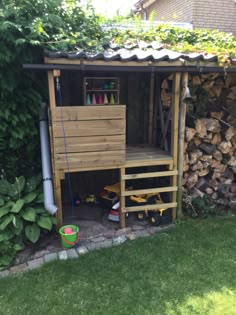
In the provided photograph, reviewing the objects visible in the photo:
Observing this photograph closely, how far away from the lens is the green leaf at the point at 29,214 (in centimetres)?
356

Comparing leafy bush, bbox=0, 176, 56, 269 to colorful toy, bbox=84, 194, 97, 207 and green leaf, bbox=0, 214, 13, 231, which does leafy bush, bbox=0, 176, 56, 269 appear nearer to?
green leaf, bbox=0, 214, 13, 231

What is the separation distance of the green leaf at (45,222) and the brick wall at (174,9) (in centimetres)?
675

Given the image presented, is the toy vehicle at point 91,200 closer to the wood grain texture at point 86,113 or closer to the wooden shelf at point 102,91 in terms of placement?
the wooden shelf at point 102,91

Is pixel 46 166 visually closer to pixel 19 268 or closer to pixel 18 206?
pixel 18 206

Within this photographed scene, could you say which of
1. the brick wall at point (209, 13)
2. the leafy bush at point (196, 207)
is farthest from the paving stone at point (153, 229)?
the brick wall at point (209, 13)

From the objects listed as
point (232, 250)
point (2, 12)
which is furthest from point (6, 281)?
point (2, 12)

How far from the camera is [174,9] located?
9.73 m

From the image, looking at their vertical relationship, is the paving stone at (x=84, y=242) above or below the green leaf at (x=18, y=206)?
below

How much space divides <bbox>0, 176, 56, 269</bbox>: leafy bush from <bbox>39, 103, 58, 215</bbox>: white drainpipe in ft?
0.39

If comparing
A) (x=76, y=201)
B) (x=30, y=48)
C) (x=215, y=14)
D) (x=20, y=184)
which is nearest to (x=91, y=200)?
(x=76, y=201)

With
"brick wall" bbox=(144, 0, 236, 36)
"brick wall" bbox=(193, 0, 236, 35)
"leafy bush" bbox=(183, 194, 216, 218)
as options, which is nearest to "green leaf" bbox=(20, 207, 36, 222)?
"leafy bush" bbox=(183, 194, 216, 218)

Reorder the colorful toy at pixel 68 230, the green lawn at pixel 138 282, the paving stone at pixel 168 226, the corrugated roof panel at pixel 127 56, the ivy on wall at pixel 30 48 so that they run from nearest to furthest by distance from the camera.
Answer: the green lawn at pixel 138 282, the corrugated roof panel at pixel 127 56, the ivy on wall at pixel 30 48, the colorful toy at pixel 68 230, the paving stone at pixel 168 226

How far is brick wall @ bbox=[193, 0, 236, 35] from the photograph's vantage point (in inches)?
340

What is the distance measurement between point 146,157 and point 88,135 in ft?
3.19
